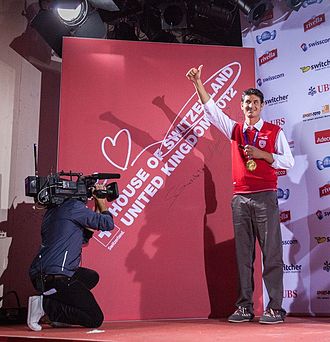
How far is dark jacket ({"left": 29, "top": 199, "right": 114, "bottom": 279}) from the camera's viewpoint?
3.15 meters

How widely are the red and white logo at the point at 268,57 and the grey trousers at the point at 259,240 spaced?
4.88 feet

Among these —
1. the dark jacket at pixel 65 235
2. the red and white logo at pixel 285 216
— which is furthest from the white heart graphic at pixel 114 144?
the red and white logo at pixel 285 216

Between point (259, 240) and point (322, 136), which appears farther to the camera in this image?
point (322, 136)

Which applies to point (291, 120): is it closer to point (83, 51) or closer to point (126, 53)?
point (126, 53)

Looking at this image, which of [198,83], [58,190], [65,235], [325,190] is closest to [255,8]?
[198,83]

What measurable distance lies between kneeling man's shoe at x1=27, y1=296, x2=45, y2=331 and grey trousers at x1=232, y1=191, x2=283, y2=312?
1.34 meters

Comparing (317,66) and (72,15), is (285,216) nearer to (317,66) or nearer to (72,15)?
(317,66)

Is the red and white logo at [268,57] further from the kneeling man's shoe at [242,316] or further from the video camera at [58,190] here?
the kneeling man's shoe at [242,316]

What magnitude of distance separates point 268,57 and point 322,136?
0.91 meters

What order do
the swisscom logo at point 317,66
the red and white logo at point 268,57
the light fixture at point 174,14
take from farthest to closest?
the light fixture at point 174,14
the red and white logo at point 268,57
the swisscom logo at point 317,66

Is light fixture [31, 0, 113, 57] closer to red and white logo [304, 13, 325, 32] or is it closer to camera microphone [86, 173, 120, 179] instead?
camera microphone [86, 173, 120, 179]

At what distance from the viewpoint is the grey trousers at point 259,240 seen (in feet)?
10.6

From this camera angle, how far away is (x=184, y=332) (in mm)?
2816

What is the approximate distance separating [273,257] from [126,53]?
79.1 inches
